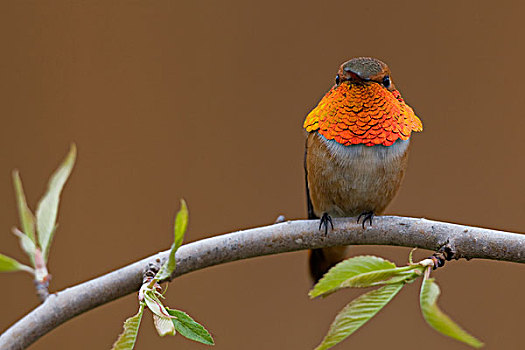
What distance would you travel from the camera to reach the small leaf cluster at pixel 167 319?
0.37m

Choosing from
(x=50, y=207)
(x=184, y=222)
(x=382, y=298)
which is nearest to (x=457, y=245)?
Answer: (x=382, y=298)

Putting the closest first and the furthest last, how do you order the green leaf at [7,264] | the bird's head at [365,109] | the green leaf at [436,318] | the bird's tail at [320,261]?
the green leaf at [436,318] < the green leaf at [7,264] < the bird's head at [365,109] < the bird's tail at [320,261]

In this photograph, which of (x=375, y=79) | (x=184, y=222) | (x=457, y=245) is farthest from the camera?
(x=375, y=79)

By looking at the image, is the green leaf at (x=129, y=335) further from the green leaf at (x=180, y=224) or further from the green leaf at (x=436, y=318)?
the green leaf at (x=436, y=318)

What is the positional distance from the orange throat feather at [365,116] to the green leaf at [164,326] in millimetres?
448

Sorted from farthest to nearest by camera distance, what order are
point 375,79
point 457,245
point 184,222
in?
point 375,79 < point 457,245 < point 184,222

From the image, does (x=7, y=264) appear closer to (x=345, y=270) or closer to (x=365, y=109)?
(x=345, y=270)

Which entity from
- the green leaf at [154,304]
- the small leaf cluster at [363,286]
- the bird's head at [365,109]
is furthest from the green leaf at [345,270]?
the bird's head at [365,109]

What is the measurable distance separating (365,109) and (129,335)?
48cm

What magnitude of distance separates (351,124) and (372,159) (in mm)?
78

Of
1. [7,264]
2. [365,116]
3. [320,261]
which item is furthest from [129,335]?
[320,261]

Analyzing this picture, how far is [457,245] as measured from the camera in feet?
1.64

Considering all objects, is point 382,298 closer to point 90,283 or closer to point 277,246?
point 277,246

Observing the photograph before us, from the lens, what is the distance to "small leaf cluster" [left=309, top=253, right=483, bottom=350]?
0.37 metres
